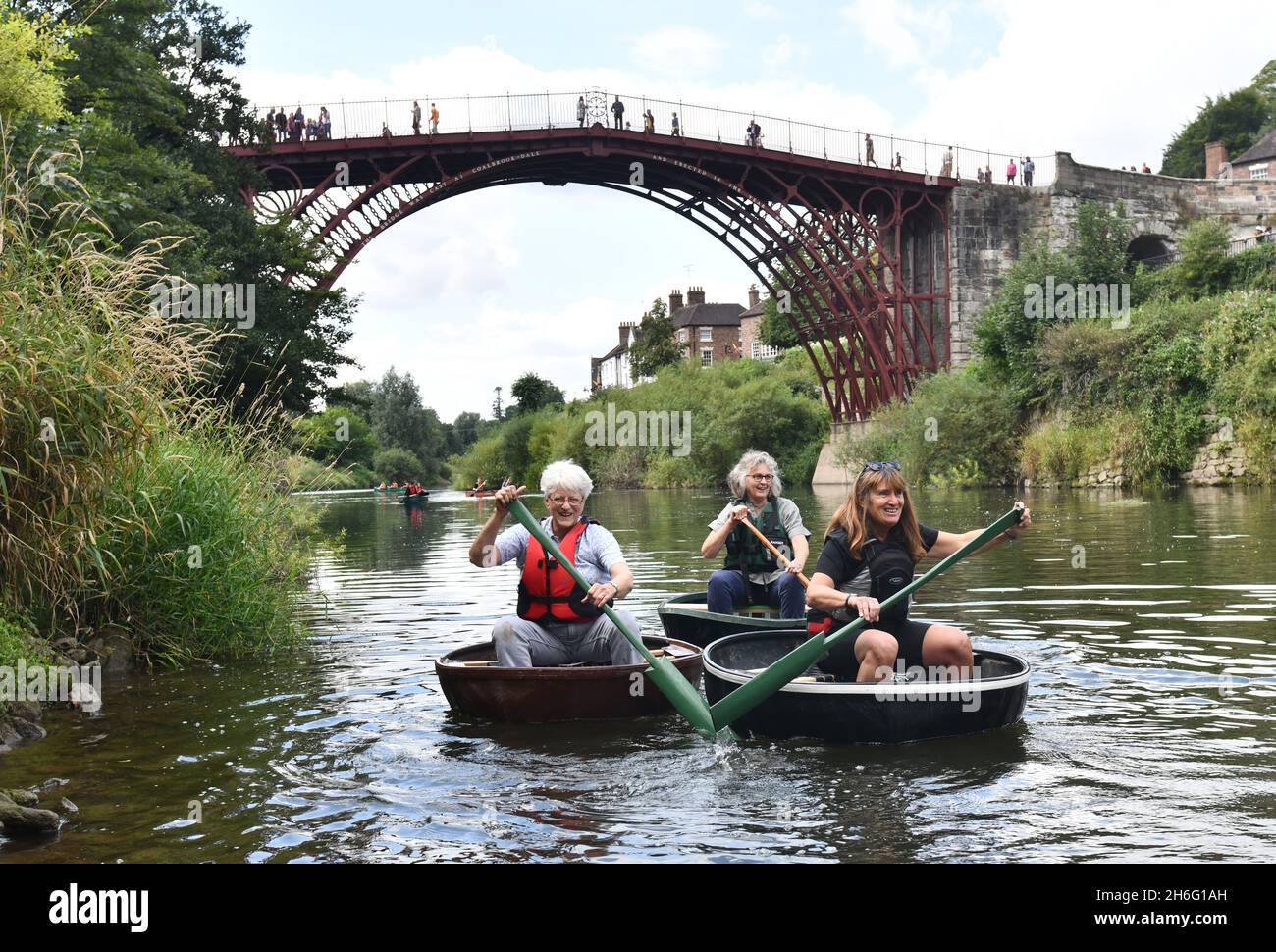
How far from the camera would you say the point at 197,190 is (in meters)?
21.8

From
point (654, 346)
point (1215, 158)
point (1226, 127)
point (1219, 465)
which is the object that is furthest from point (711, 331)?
point (1219, 465)

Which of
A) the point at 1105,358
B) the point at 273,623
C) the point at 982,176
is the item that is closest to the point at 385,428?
the point at 982,176

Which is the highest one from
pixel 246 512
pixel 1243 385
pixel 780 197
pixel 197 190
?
pixel 780 197

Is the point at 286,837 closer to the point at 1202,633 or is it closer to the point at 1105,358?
the point at 1202,633

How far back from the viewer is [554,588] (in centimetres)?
642

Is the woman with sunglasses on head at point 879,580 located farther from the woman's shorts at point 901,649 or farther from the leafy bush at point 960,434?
the leafy bush at point 960,434

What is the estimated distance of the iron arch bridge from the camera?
29.7m

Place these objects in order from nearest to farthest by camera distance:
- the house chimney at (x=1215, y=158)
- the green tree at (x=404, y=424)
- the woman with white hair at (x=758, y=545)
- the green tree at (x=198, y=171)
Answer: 1. the woman with white hair at (x=758, y=545)
2. the green tree at (x=198, y=171)
3. the house chimney at (x=1215, y=158)
4. the green tree at (x=404, y=424)

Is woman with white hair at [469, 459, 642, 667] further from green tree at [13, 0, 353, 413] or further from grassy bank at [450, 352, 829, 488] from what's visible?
grassy bank at [450, 352, 829, 488]

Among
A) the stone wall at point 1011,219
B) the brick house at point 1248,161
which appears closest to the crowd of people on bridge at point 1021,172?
the stone wall at point 1011,219

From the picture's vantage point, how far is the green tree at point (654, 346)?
59.7 m

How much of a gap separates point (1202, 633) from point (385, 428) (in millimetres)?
84999

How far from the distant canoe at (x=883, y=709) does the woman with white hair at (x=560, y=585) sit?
0.91 metres

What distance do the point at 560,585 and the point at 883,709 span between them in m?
1.86
